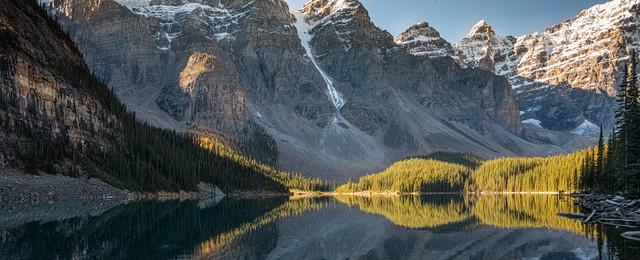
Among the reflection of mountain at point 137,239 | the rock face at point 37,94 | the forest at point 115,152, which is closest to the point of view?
the reflection of mountain at point 137,239

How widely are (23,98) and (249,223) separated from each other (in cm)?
6842

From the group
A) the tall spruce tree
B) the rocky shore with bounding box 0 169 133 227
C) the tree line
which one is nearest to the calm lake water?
the rocky shore with bounding box 0 169 133 227

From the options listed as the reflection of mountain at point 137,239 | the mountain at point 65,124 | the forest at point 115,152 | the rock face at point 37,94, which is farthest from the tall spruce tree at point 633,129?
the rock face at point 37,94

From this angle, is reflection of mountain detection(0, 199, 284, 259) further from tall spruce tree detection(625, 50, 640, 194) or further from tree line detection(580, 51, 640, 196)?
tall spruce tree detection(625, 50, 640, 194)

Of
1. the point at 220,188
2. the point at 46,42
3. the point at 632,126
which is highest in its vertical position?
the point at 46,42

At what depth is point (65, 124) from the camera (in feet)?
378

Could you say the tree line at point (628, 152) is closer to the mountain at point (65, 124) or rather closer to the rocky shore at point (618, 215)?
the rocky shore at point (618, 215)

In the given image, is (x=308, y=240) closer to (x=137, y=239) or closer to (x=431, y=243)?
(x=431, y=243)

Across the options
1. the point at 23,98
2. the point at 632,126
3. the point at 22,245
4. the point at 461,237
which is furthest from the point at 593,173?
the point at 23,98

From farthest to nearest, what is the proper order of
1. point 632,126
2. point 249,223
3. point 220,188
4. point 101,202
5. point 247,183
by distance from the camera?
point 247,183 < point 220,188 < point 101,202 < point 632,126 < point 249,223

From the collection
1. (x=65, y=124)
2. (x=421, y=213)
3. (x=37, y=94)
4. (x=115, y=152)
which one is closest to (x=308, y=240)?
(x=421, y=213)

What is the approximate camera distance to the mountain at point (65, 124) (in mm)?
98000

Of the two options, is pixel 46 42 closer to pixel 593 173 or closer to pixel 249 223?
pixel 249 223

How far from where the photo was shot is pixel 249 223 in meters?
58.2
